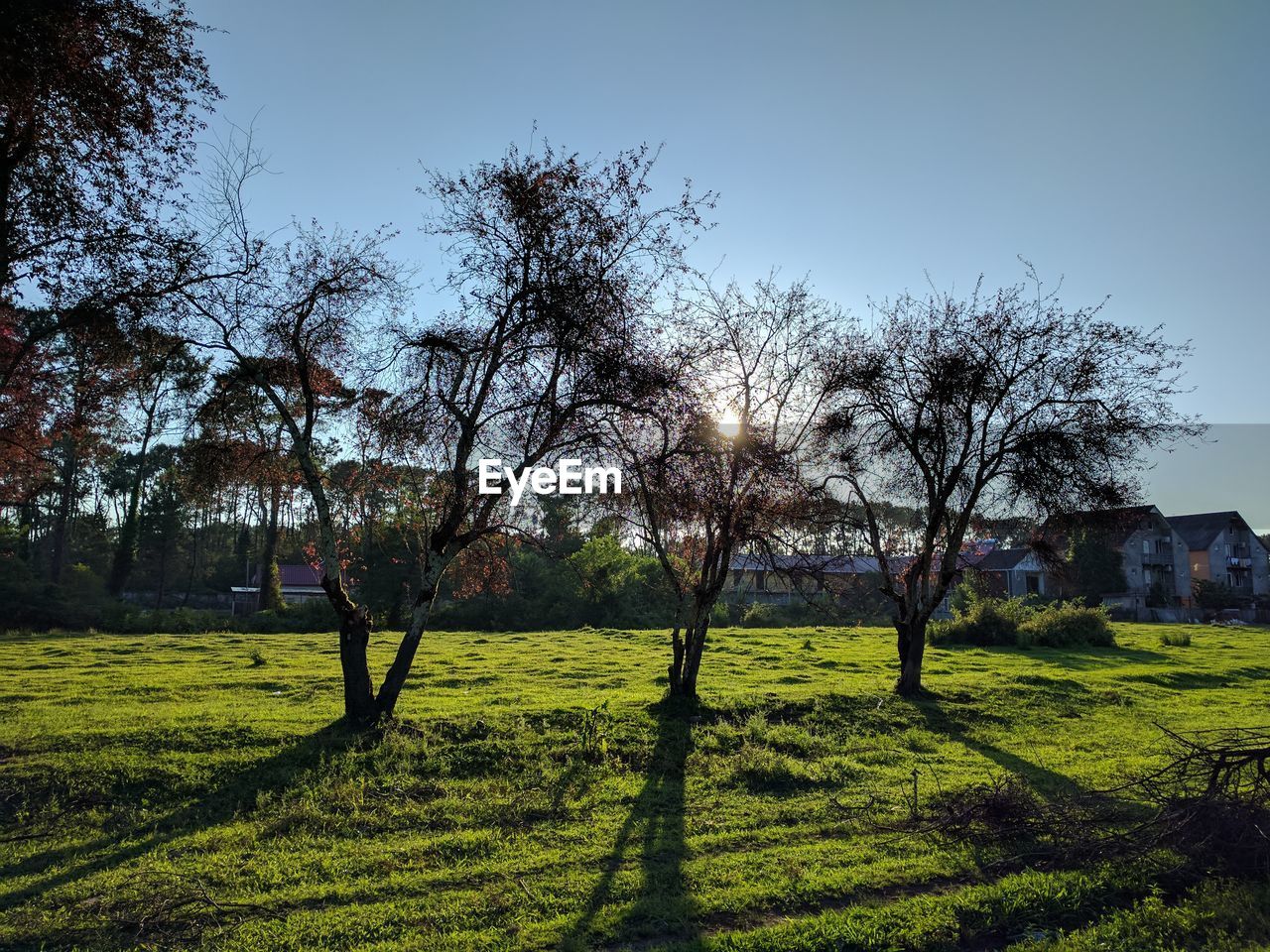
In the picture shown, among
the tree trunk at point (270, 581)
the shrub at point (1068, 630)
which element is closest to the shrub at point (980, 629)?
the shrub at point (1068, 630)

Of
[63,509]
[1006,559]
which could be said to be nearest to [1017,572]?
[1006,559]

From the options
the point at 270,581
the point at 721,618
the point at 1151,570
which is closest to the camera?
the point at 270,581

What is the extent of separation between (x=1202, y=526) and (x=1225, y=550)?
293 centimetres

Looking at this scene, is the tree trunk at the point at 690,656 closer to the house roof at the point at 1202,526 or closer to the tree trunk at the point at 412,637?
the tree trunk at the point at 412,637

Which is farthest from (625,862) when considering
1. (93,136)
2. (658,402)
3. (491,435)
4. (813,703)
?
(93,136)

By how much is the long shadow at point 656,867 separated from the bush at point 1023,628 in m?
24.0

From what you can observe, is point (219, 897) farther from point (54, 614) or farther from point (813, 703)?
point (54, 614)

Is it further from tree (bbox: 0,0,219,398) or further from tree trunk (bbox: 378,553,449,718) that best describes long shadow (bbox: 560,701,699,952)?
tree (bbox: 0,0,219,398)

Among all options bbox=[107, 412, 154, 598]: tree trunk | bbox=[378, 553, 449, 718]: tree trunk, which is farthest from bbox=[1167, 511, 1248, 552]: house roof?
bbox=[107, 412, 154, 598]: tree trunk

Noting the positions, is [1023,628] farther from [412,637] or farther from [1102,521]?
[412,637]

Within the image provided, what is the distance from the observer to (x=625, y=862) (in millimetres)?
7148

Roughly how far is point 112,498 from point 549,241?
6370cm

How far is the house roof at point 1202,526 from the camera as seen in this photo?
71.0 m

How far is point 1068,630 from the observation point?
31.0 m
